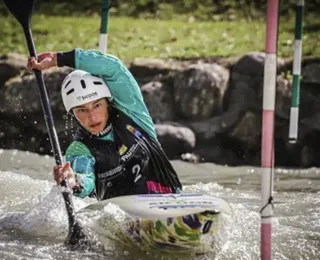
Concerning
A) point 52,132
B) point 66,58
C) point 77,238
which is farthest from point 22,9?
point 77,238

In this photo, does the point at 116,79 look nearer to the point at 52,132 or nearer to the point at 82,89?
the point at 82,89

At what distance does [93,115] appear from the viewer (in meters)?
5.25

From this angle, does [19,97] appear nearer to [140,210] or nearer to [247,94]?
[247,94]

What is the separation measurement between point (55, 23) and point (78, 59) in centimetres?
614

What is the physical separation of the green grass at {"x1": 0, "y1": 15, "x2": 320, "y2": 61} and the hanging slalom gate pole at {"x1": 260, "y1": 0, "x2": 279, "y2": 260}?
19.0ft

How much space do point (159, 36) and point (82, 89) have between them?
221 inches

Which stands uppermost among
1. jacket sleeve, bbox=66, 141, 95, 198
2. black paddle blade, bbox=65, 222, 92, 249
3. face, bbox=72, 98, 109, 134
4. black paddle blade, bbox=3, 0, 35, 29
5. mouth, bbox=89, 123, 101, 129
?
black paddle blade, bbox=3, 0, 35, 29

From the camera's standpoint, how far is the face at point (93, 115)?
524 centimetres

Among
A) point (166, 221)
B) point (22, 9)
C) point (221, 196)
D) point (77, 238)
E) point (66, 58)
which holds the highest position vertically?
point (22, 9)

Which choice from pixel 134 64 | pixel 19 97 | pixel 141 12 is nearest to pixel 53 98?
pixel 19 97

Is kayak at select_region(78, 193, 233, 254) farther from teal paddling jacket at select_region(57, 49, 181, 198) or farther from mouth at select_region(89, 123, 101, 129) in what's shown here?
teal paddling jacket at select_region(57, 49, 181, 198)

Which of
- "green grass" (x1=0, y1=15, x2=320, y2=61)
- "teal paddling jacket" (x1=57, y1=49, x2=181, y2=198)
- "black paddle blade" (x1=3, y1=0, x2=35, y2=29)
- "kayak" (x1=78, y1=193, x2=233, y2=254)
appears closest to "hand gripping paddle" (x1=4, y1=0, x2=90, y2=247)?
"black paddle blade" (x1=3, y1=0, x2=35, y2=29)

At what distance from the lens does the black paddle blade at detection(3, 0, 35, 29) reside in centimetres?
575

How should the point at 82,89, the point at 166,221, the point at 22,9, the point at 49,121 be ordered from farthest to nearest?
the point at 22,9 → the point at 49,121 → the point at 82,89 → the point at 166,221
